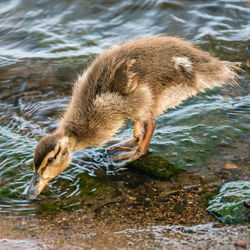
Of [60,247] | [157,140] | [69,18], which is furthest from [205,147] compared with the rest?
[69,18]

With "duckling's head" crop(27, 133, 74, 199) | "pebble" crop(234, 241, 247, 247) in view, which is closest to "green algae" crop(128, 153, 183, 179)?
"duckling's head" crop(27, 133, 74, 199)

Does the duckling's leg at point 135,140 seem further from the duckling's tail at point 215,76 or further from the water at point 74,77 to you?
the duckling's tail at point 215,76

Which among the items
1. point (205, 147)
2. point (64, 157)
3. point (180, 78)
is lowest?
point (205, 147)

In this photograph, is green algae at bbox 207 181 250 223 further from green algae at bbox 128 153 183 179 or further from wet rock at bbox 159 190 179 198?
green algae at bbox 128 153 183 179

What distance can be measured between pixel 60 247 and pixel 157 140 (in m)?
2.05

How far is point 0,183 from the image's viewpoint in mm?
4129

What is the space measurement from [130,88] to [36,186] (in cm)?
130

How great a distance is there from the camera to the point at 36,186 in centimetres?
392

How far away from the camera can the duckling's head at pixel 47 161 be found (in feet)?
12.8

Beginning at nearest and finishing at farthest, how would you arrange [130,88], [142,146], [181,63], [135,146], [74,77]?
[130,88] → [181,63] → [142,146] → [135,146] → [74,77]

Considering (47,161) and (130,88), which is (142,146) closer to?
(130,88)

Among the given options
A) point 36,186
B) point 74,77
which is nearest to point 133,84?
point 36,186

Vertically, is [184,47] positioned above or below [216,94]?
above

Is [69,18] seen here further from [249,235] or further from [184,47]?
[249,235]
